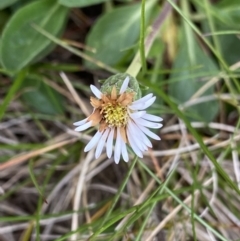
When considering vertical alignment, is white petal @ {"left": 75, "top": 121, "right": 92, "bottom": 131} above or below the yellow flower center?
below

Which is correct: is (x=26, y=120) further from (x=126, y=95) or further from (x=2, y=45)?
(x=126, y=95)

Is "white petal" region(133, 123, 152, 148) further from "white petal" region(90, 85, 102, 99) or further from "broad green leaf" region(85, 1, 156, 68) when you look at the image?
"broad green leaf" region(85, 1, 156, 68)

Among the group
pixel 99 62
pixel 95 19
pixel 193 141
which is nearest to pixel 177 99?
pixel 193 141

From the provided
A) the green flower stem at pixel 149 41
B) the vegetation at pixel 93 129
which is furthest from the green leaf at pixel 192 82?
the green flower stem at pixel 149 41

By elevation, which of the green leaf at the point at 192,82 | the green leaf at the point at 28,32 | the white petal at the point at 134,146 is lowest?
the white petal at the point at 134,146

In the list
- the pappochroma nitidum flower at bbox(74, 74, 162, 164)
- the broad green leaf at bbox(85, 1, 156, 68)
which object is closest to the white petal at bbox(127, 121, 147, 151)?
the pappochroma nitidum flower at bbox(74, 74, 162, 164)

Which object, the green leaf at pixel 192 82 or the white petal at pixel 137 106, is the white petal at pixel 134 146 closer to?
the white petal at pixel 137 106
